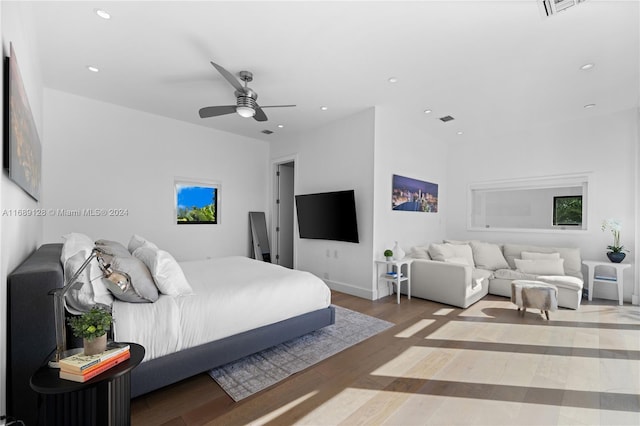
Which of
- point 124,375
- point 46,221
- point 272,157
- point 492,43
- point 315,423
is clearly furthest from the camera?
point 272,157

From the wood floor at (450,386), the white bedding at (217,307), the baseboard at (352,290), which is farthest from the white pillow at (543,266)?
the white bedding at (217,307)

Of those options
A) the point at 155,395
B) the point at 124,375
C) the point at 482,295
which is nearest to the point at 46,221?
the point at 155,395

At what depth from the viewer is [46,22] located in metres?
2.47

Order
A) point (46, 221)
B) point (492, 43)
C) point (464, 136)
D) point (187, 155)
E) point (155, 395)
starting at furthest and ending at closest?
1. point (464, 136)
2. point (187, 155)
3. point (46, 221)
4. point (492, 43)
5. point (155, 395)

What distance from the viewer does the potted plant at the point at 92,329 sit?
133 cm

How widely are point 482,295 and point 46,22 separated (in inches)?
245

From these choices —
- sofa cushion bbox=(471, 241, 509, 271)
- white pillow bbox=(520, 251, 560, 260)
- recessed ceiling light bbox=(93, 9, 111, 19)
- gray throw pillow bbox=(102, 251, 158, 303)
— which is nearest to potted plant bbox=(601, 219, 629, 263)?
white pillow bbox=(520, 251, 560, 260)

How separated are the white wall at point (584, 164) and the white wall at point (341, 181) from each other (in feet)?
9.38

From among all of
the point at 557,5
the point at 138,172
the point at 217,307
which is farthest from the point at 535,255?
the point at 138,172

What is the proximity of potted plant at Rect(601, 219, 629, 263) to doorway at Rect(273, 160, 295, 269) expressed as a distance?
556 cm

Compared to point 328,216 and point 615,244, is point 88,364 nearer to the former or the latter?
point 328,216

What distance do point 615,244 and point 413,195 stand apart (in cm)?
314

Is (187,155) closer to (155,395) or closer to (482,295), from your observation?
(155,395)
